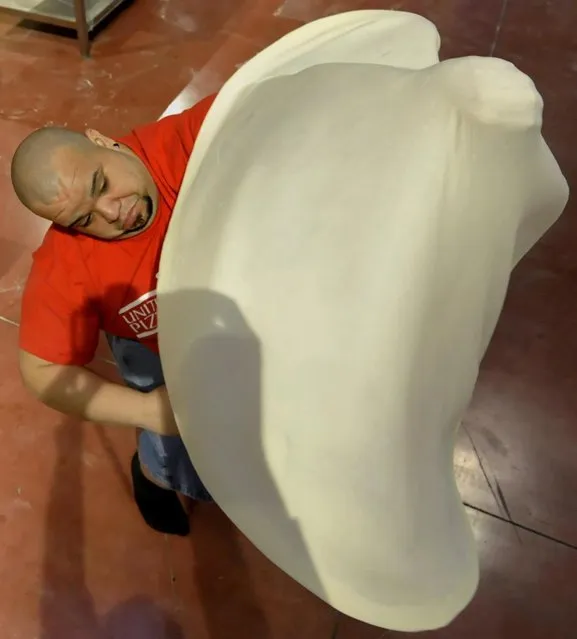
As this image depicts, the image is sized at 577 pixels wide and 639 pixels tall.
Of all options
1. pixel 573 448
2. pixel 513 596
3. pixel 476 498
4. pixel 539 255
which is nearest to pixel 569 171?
pixel 539 255

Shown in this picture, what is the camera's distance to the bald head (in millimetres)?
631

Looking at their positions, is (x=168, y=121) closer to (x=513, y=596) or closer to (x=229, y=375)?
(x=229, y=375)

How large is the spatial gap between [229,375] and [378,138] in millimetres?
190

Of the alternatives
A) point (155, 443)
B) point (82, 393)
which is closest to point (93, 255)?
point (82, 393)

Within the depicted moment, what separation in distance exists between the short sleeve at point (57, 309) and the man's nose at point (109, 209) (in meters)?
0.05

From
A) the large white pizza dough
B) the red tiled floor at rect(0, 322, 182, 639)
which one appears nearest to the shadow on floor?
the red tiled floor at rect(0, 322, 182, 639)

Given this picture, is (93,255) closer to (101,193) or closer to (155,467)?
(101,193)

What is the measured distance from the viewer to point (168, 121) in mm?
762

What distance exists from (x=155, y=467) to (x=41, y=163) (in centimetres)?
39

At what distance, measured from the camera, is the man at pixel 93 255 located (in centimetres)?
64

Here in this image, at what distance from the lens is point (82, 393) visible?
2.20 ft

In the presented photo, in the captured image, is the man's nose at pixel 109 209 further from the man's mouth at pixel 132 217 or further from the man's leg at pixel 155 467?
the man's leg at pixel 155 467

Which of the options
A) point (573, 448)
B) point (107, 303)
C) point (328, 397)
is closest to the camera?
point (328, 397)

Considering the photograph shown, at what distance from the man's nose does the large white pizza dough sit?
143 millimetres
